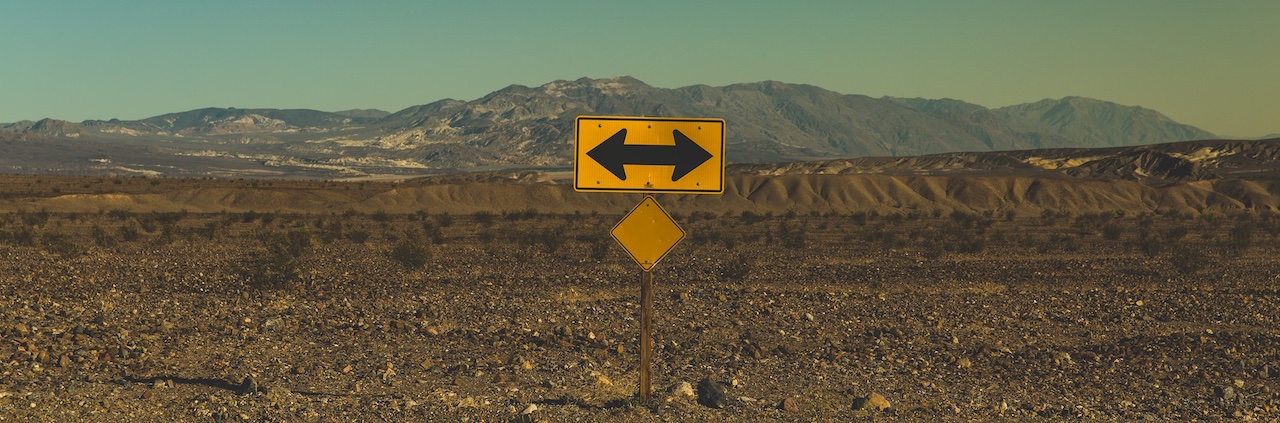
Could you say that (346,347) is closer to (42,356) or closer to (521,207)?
(42,356)

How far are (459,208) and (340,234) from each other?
4308 centimetres

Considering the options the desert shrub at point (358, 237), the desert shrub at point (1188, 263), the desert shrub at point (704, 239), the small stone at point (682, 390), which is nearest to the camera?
the small stone at point (682, 390)

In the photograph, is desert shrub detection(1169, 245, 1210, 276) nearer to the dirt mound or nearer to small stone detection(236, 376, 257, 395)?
small stone detection(236, 376, 257, 395)

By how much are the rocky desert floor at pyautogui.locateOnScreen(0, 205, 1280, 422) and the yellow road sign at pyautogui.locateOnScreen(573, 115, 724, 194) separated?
2.10 m

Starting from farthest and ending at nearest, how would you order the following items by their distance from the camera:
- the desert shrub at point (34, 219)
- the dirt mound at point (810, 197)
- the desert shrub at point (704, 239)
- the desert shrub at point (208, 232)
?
the dirt mound at point (810, 197) → the desert shrub at point (34, 219) → the desert shrub at point (208, 232) → the desert shrub at point (704, 239)

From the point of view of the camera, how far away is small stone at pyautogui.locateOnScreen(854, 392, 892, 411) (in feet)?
37.6

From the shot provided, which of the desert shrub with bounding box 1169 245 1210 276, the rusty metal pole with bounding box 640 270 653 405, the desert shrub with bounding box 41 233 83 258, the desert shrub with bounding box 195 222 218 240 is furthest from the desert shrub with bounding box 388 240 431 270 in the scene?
the rusty metal pole with bounding box 640 270 653 405

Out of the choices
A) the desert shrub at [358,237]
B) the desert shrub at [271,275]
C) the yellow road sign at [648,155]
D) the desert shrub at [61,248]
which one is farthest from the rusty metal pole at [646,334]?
the desert shrub at [358,237]

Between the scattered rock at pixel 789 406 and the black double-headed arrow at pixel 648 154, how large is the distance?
7.96ft

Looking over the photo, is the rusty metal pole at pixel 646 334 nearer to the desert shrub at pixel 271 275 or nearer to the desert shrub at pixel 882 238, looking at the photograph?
the desert shrub at pixel 271 275

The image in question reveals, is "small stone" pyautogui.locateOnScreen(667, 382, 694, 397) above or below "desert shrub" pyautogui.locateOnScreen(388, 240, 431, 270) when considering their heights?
above

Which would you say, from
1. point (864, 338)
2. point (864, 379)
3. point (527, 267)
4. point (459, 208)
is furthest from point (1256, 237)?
point (459, 208)

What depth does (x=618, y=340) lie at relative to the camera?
16.1 meters

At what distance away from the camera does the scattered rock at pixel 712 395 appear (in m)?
11.4
